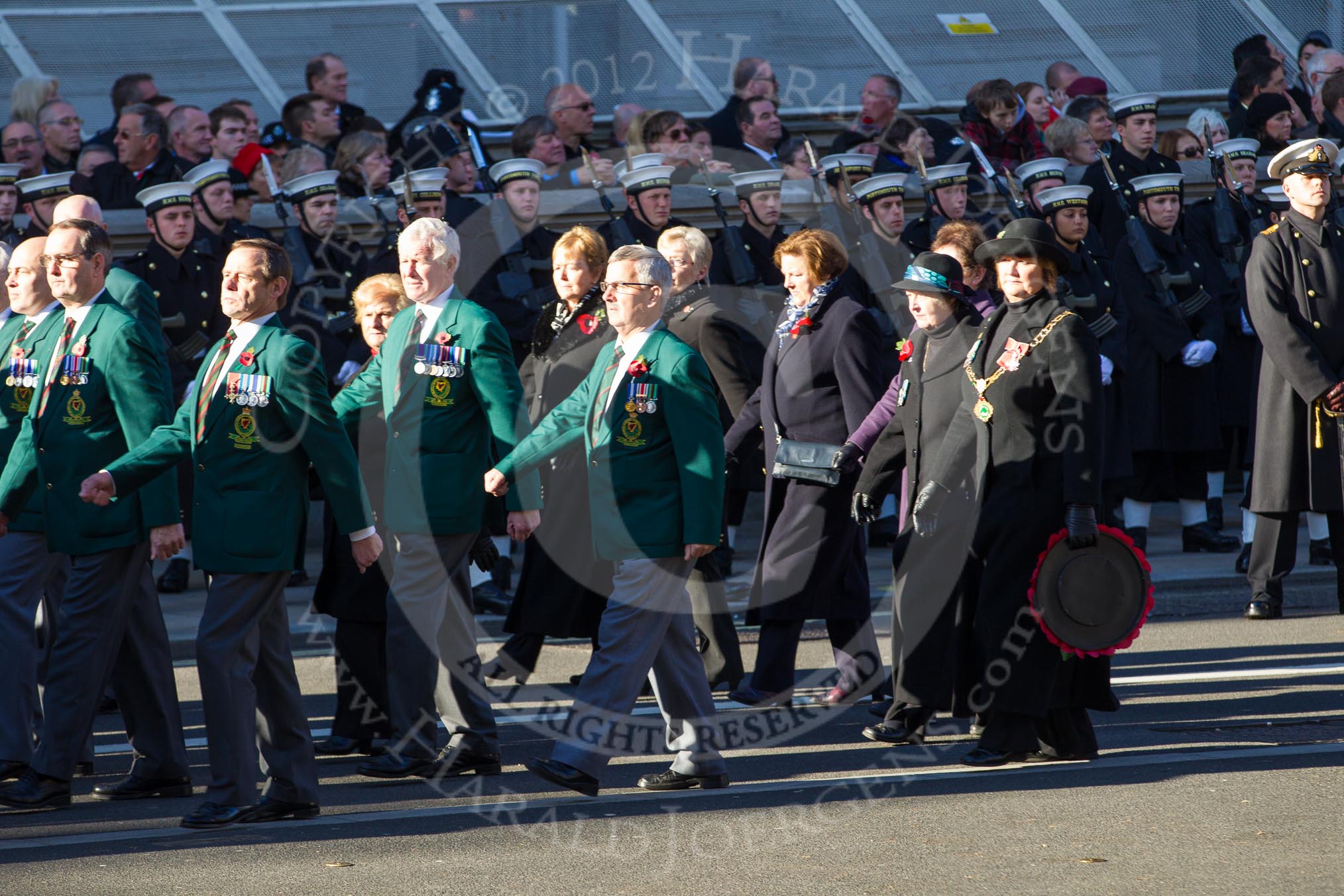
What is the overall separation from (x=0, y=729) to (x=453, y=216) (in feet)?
17.6

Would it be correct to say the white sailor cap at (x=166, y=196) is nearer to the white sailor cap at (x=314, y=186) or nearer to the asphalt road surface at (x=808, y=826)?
the white sailor cap at (x=314, y=186)

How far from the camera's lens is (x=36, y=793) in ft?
20.4

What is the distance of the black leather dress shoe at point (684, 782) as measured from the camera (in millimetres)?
6395

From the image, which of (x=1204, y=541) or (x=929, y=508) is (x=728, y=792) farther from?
(x=1204, y=541)

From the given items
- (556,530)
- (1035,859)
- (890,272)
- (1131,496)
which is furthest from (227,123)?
(1035,859)

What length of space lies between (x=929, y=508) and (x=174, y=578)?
201 inches

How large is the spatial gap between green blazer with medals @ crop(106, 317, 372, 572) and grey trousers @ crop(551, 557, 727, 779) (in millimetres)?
940

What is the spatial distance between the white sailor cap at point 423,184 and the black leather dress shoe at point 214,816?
220 inches

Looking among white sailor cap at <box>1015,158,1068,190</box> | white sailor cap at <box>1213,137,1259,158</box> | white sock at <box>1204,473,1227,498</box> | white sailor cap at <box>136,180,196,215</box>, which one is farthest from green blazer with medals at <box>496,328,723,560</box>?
white sailor cap at <box>1213,137,1259,158</box>

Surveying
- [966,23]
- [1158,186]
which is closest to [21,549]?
[1158,186]

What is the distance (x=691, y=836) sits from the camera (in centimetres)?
571

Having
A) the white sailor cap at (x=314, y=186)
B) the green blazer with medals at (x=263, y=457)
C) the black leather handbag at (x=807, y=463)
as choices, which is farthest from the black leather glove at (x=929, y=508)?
the white sailor cap at (x=314, y=186)

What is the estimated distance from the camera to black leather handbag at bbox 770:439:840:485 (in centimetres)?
768

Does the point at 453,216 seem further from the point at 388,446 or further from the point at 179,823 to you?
the point at 179,823
